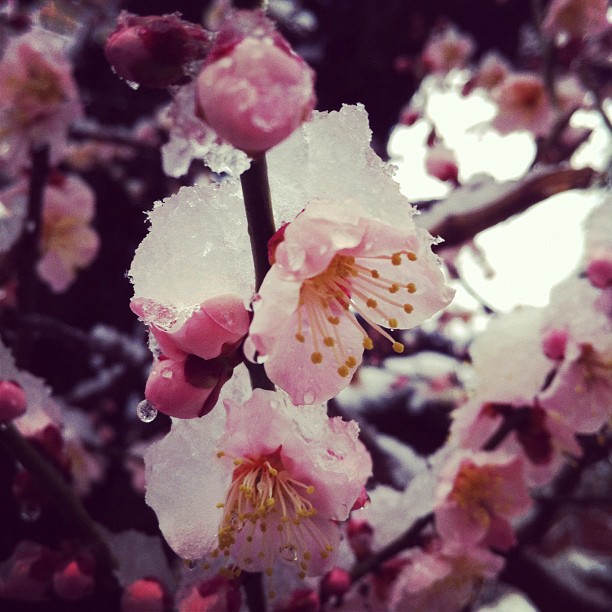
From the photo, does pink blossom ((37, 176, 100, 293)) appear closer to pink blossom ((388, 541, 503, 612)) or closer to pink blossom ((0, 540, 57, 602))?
pink blossom ((0, 540, 57, 602))


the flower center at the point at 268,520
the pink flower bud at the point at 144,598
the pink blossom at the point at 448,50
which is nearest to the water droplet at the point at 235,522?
the flower center at the point at 268,520

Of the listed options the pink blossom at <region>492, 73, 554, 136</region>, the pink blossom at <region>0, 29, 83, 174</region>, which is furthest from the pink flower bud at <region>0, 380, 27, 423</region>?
the pink blossom at <region>492, 73, 554, 136</region>

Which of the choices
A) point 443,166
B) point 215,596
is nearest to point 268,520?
point 215,596

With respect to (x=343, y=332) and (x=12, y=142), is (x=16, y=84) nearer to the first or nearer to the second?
(x=12, y=142)

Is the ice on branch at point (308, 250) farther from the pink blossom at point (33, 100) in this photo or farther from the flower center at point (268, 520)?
the pink blossom at point (33, 100)

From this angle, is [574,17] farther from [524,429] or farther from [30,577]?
[30,577]

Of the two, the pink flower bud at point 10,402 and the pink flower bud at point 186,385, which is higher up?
the pink flower bud at point 186,385
